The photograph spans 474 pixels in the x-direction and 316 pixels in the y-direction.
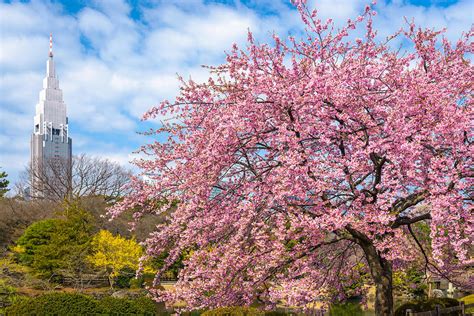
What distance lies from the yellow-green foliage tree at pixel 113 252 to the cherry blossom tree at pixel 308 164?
20595 mm

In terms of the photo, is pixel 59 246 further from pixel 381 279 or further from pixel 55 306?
pixel 381 279

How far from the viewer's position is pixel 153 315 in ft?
53.5

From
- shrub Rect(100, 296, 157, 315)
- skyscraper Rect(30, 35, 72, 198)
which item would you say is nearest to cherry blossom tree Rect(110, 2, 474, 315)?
shrub Rect(100, 296, 157, 315)

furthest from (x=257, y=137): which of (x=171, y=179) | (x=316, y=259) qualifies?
(x=316, y=259)

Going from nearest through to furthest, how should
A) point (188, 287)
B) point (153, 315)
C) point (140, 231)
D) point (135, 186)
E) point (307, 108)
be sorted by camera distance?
point (307, 108), point (188, 287), point (135, 186), point (153, 315), point (140, 231)

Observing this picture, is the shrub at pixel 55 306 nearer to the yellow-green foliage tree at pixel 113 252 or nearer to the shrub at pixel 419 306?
the shrub at pixel 419 306

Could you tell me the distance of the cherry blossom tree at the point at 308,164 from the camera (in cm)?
805

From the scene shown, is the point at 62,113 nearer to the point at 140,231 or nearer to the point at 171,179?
the point at 140,231

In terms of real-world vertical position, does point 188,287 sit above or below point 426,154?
below

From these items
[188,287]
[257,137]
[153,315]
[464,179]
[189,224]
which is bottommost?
[153,315]

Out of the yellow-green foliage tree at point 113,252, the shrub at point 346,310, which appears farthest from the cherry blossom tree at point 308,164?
the yellow-green foliage tree at point 113,252

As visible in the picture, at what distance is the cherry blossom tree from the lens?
8047mm

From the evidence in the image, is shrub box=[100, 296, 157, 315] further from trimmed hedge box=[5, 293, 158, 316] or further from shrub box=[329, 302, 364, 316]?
shrub box=[329, 302, 364, 316]

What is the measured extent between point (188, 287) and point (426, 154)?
476 cm
